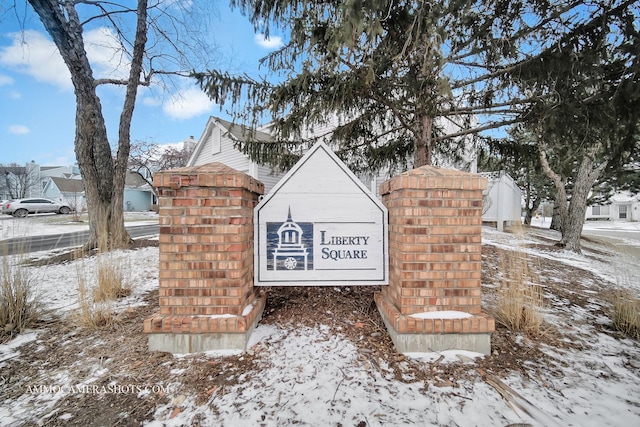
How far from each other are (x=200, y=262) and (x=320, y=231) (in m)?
1.05

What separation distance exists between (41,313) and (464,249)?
13.7ft

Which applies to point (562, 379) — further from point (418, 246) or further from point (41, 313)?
point (41, 313)

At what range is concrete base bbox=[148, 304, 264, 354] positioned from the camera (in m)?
2.17

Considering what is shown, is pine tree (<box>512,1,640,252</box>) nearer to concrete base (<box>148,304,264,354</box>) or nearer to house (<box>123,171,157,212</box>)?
concrete base (<box>148,304,264,354</box>)

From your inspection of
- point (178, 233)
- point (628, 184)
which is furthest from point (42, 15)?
point (628, 184)

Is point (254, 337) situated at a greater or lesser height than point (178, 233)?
lesser

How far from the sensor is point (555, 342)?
2.29m

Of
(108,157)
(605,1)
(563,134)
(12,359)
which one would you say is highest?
(605,1)

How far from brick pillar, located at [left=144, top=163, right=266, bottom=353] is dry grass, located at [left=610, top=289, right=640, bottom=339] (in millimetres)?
3464

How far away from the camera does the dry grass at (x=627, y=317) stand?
247 cm

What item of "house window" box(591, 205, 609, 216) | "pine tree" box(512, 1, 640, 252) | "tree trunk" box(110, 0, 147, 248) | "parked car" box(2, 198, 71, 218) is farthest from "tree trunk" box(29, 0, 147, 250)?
"house window" box(591, 205, 609, 216)

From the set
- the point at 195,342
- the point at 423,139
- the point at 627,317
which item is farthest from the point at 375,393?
the point at 423,139

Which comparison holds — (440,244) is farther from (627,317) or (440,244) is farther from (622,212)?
(622,212)

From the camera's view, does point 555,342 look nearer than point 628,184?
Yes
